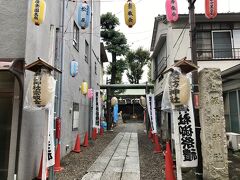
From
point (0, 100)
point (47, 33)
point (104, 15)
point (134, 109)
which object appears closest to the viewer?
point (0, 100)

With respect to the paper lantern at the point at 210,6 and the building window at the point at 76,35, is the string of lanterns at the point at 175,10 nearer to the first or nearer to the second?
the paper lantern at the point at 210,6

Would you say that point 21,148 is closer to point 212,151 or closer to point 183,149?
point 183,149

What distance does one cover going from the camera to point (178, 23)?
46.5ft

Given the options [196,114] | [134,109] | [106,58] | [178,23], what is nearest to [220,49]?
[178,23]

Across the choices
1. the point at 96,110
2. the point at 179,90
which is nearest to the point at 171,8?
the point at 179,90

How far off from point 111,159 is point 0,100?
599cm

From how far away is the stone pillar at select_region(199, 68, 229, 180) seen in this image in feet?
22.1

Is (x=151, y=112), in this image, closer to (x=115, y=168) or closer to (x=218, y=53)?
(x=218, y=53)

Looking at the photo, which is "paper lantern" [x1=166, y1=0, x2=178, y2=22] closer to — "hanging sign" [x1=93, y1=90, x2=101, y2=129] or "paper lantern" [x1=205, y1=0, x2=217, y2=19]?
"paper lantern" [x1=205, y1=0, x2=217, y2=19]

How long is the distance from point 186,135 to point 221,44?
10.1 metres

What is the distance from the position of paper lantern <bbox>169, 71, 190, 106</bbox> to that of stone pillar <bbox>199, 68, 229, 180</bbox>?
4.19 ft

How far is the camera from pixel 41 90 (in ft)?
19.9

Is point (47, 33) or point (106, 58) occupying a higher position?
point (106, 58)

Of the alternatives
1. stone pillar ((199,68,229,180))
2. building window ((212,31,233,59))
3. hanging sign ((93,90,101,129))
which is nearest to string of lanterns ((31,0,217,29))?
stone pillar ((199,68,229,180))
